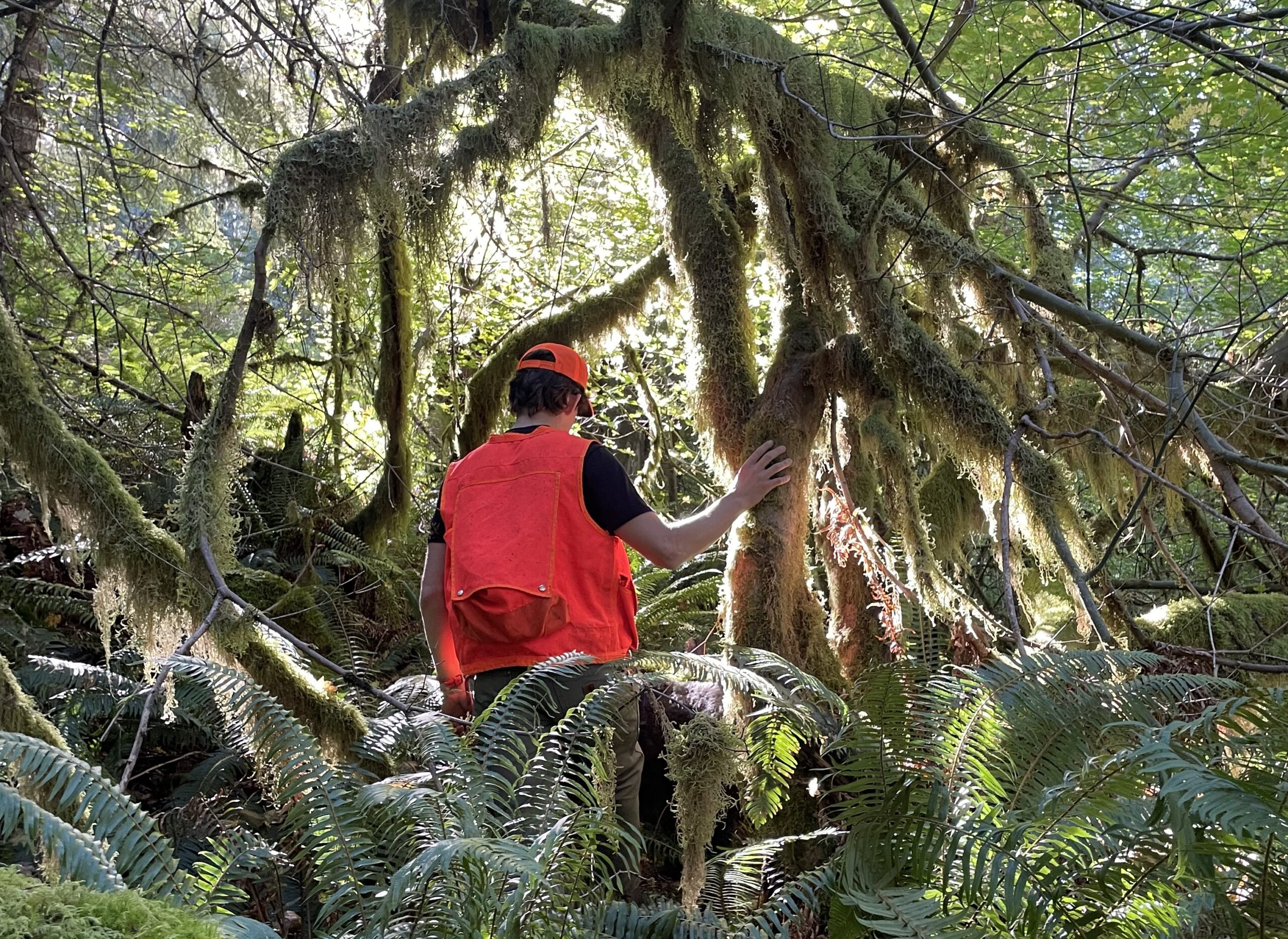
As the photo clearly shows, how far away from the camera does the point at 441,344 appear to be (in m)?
7.86

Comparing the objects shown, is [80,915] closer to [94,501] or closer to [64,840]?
[64,840]

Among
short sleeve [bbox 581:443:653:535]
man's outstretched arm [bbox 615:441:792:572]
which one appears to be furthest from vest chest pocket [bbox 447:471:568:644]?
man's outstretched arm [bbox 615:441:792:572]

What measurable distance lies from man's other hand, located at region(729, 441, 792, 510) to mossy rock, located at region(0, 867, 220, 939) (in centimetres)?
240

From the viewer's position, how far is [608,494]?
11.0ft

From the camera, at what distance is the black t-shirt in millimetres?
3328

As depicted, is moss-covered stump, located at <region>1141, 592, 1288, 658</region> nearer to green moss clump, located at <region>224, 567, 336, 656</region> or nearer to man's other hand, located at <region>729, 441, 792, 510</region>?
man's other hand, located at <region>729, 441, 792, 510</region>

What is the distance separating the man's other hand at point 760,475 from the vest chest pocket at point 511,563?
28.8 inches

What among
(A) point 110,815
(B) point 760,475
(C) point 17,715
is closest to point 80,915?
(A) point 110,815

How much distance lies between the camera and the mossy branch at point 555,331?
587 cm

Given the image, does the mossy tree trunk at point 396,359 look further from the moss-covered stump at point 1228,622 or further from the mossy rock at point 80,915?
the mossy rock at point 80,915

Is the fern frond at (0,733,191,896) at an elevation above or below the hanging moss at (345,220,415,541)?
below

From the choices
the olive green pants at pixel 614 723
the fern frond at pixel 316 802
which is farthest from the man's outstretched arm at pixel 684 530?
the fern frond at pixel 316 802

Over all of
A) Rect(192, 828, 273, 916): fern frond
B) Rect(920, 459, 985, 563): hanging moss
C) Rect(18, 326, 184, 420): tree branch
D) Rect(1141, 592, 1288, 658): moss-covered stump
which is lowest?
Rect(192, 828, 273, 916): fern frond

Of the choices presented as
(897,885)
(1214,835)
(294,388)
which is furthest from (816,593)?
(294,388)
